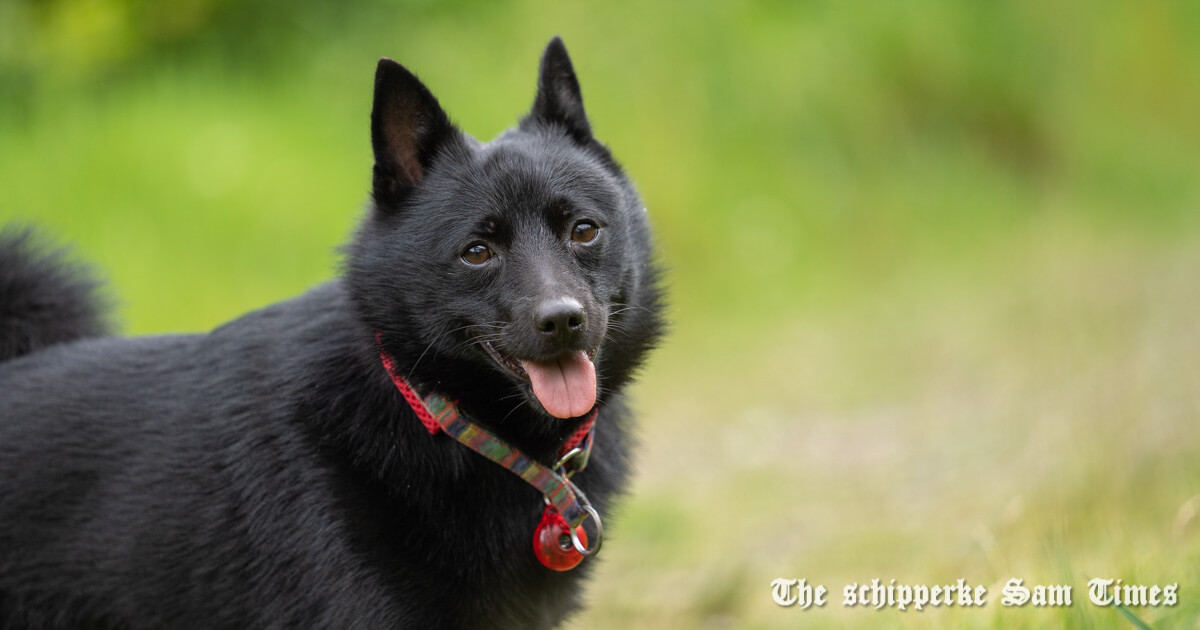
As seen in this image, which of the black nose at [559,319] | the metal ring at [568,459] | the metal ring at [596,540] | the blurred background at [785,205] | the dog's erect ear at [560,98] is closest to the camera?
the black nose at [559,319]

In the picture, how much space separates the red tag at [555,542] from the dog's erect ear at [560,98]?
3.57ft

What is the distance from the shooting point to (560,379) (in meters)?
2.63

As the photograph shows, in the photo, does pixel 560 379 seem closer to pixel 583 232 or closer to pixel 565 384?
pixel 565 384

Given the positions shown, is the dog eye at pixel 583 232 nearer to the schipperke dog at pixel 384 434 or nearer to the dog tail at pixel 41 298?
the schipperke dog at pixel 384 434

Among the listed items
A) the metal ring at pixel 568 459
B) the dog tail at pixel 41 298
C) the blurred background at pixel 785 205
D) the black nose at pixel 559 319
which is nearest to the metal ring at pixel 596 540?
the metal ring at pixel 568 459

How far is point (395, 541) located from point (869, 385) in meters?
4.24

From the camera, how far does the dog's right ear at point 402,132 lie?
9.04 ft

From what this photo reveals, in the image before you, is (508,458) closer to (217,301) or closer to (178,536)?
(178,536)

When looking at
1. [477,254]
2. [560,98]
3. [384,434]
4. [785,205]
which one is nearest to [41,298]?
[384,434]

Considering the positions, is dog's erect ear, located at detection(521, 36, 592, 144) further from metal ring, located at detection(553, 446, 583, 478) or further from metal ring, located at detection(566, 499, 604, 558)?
metal ring, located at detection(566, 499, 604, 558)

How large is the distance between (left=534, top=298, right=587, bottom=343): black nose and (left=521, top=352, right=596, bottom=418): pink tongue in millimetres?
114

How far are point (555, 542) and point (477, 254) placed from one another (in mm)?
725

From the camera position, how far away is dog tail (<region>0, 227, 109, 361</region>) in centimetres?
316

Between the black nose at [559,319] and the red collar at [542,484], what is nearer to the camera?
the black nose at [559,319]
